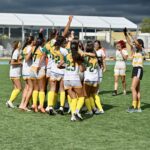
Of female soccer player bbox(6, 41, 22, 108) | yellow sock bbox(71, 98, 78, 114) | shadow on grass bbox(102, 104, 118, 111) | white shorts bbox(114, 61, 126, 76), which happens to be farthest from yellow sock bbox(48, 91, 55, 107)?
white shorts bbox(114, 61, 126, 76)

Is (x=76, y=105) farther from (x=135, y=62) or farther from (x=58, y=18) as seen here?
(x=58, y=18)

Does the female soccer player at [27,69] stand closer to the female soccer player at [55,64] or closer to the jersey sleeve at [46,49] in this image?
the jersey sleeve at [46,49]

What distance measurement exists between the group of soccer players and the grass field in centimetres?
41

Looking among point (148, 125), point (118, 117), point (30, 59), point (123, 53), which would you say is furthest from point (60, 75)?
point (123, 53)

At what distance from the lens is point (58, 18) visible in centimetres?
6450

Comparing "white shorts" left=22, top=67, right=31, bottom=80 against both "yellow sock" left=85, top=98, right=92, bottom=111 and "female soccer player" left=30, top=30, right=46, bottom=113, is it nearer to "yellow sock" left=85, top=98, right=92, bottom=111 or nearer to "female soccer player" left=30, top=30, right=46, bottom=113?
"female soccer player" left=30, top=30, right=46, bottom=113

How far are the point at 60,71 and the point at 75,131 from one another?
245 cm

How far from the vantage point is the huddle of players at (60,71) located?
34.4 feet

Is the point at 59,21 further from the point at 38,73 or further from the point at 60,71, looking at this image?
the point at 60,71

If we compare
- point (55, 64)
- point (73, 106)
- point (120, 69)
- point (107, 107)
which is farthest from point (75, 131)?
point (120, 69)

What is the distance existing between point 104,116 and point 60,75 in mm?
1533

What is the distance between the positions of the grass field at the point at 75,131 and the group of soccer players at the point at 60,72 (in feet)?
1.35

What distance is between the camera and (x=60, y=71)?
1115cm

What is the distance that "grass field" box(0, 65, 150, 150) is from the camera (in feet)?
25.6
